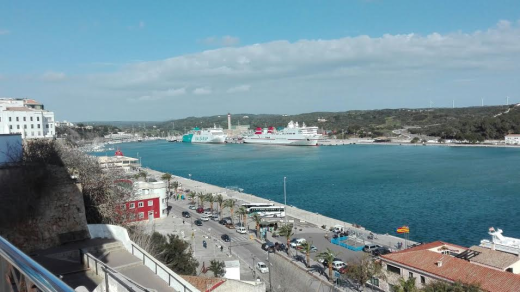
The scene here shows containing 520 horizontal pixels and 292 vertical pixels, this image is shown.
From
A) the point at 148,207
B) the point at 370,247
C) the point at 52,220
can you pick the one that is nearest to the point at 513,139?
the point at 370,247

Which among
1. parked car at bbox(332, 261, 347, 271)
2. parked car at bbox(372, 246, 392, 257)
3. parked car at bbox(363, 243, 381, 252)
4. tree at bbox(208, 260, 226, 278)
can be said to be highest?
tree at bbox(208, 260, 226, 278)

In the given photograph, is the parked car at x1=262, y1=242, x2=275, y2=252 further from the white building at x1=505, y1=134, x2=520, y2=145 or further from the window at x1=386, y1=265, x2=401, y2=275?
the white building at x1=505, y1=134, x2=520, y2=145

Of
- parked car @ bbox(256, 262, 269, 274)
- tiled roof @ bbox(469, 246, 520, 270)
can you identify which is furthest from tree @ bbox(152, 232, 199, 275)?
tiled roof @ bbox(469, 246, 520, 270)

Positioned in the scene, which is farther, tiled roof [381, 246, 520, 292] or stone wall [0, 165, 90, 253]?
tiled roof [381, 246, 520, 292]

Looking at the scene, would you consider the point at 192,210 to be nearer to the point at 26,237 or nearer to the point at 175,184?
the point at 175,184

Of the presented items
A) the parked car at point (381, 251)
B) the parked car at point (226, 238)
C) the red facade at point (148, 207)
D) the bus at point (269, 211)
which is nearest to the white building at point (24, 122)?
the red facade at point (148, 207)

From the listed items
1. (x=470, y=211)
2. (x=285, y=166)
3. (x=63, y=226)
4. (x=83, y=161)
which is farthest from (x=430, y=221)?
(x=285, y=166)

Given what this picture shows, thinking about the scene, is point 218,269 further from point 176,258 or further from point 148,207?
point 148,207
